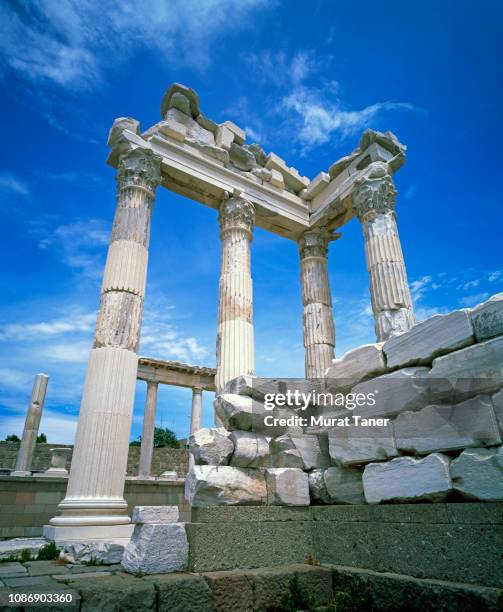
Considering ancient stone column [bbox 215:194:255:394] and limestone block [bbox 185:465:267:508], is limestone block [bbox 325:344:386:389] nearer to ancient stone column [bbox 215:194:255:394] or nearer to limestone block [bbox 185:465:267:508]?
limestone block [bbox 185:465:267:508]

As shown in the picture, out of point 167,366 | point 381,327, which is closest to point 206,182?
point 381,327

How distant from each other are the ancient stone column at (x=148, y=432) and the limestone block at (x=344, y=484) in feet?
A: 61.6

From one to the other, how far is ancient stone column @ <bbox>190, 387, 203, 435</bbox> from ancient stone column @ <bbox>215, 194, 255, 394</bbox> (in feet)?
43.5

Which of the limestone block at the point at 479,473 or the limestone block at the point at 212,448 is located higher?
the limestone block at the point at 212,448

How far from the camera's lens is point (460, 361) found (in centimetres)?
334

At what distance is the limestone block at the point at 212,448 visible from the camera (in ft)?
13.5

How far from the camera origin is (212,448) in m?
4.15

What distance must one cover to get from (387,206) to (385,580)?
399 inches

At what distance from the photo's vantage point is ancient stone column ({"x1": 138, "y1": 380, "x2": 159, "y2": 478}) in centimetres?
2133

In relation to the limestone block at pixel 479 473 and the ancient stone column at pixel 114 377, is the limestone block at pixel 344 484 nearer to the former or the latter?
the limestone block at pixel 479 473

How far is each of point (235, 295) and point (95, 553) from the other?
6.89 meters

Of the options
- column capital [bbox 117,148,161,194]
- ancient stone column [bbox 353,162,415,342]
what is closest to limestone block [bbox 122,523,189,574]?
ancient stone column [bbox 353,162,415,342]

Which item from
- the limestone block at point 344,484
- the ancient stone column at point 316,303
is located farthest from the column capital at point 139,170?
the limestone block at point 344,484

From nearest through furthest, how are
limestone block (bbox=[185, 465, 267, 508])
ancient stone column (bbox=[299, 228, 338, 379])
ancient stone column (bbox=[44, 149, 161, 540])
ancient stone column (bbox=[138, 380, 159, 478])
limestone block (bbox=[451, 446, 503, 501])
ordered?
limestone block (bbox=[451, 446, 503, 501]), limestone block (bbox=[185, 465, 267, 508]), ancient stone column (bbox=[44, 149, 161, 540]), ancient stone column (bbox=[299, 228, 338, 379]), ancient stone column (bbox=[138, 380, 159, 478])
